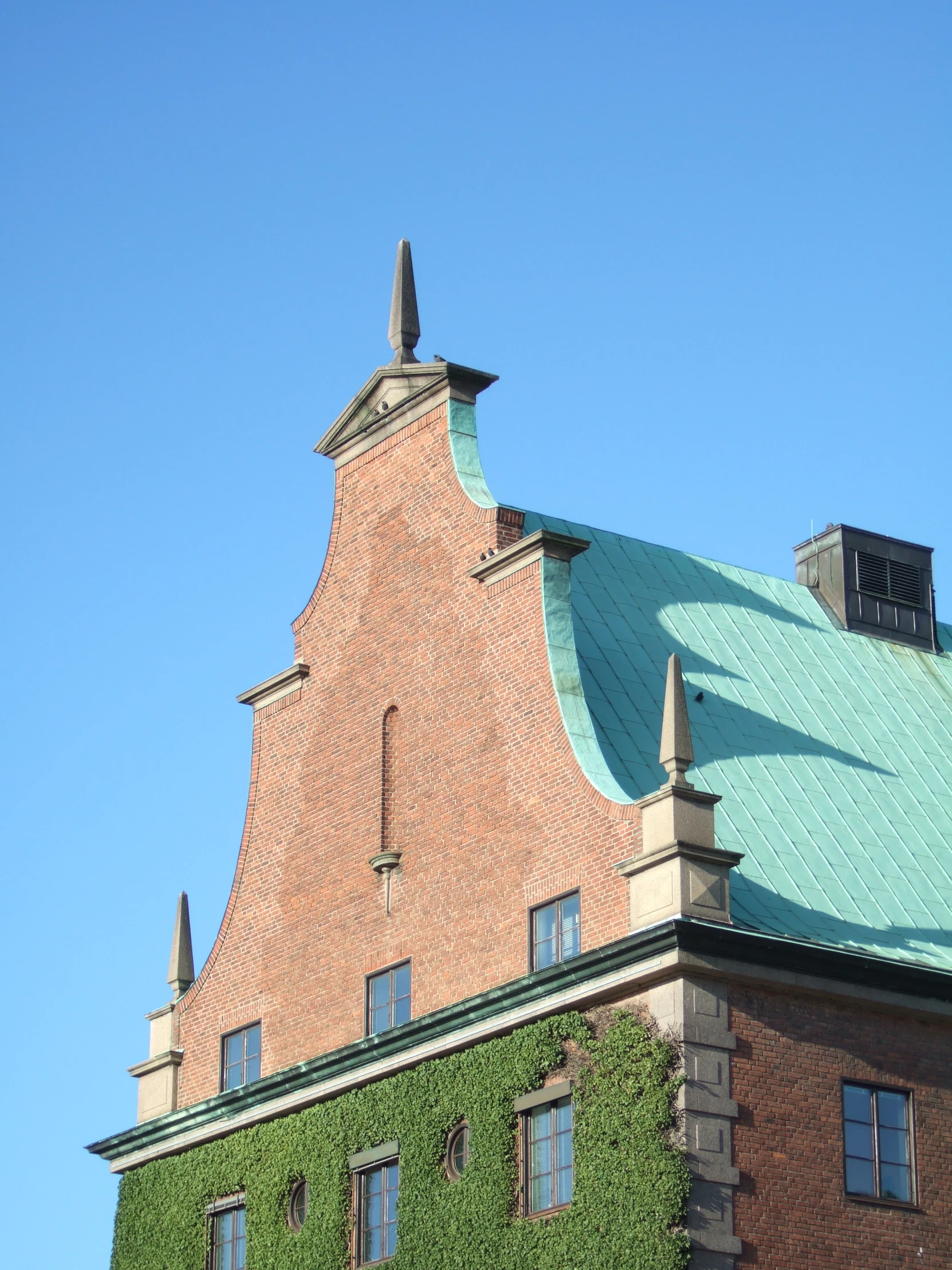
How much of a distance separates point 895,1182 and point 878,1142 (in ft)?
1.79

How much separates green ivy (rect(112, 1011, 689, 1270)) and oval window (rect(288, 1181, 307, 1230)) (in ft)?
0.33

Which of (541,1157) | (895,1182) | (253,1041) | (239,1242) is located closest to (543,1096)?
(541,1157)

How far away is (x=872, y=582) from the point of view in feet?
139

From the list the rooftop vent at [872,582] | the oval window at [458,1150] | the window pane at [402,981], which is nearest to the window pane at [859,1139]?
the oval window at [458,1150]

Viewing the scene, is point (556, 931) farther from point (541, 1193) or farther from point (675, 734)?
point (541, 1193)

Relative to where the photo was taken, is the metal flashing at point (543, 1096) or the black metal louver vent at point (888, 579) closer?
the metal flashing at point (543, 1096)

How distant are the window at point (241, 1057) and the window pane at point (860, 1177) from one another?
1033 cm

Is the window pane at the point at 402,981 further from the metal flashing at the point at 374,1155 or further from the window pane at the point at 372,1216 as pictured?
the window pane at the point at 372,1216

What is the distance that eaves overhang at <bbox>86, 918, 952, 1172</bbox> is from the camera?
29516 millimetres

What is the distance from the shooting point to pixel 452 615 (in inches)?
1396

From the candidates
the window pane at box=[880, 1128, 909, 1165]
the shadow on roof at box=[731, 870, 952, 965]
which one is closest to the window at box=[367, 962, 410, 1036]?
the shadow on roof at box=[731, 870, 952, 965]

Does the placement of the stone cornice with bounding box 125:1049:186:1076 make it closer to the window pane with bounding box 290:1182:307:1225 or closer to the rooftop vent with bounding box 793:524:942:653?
the window pane with bounding box 290:1182:307:1225

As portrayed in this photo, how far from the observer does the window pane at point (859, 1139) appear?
30.2 m

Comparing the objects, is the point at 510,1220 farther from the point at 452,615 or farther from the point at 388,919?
the point at 452,615
